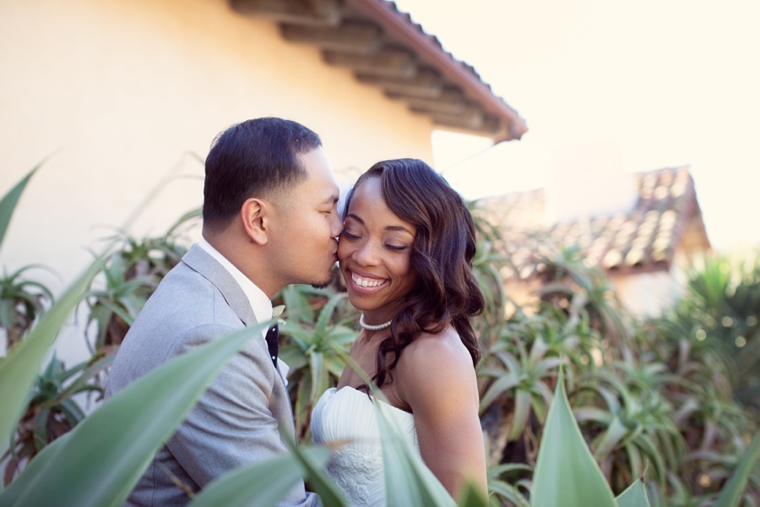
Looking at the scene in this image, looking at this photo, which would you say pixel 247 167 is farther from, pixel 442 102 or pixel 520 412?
pixel 442 102

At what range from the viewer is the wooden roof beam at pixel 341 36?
5.09 meters

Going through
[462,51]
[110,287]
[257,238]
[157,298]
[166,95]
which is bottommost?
[110,287]

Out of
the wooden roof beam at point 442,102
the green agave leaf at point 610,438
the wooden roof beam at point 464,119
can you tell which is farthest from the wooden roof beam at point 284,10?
the green agave leaf at point 610,438

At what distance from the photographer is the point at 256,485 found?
0.61m

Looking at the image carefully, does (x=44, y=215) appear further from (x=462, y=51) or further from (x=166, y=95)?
(x=462, y=51)

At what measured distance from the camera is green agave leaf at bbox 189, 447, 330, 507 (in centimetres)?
60

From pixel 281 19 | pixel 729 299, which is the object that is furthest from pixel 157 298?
pixel 729 299

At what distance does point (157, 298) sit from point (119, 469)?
44.1 inches

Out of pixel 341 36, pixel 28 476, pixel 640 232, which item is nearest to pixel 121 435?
pixel 28 476

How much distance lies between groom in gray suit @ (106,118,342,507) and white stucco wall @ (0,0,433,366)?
122cm

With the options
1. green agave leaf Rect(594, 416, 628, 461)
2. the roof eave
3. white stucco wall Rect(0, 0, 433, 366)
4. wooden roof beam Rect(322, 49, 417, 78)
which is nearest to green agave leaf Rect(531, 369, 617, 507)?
white stucco wall Rect(0, 0, 433, 366)

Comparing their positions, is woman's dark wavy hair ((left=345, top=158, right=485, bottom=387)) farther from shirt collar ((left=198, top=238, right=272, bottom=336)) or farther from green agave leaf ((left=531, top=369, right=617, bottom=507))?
green agave leaf ((left=531, top=369, right=617, bottom=507))

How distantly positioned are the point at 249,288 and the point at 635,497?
121cm

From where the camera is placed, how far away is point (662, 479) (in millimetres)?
3455
